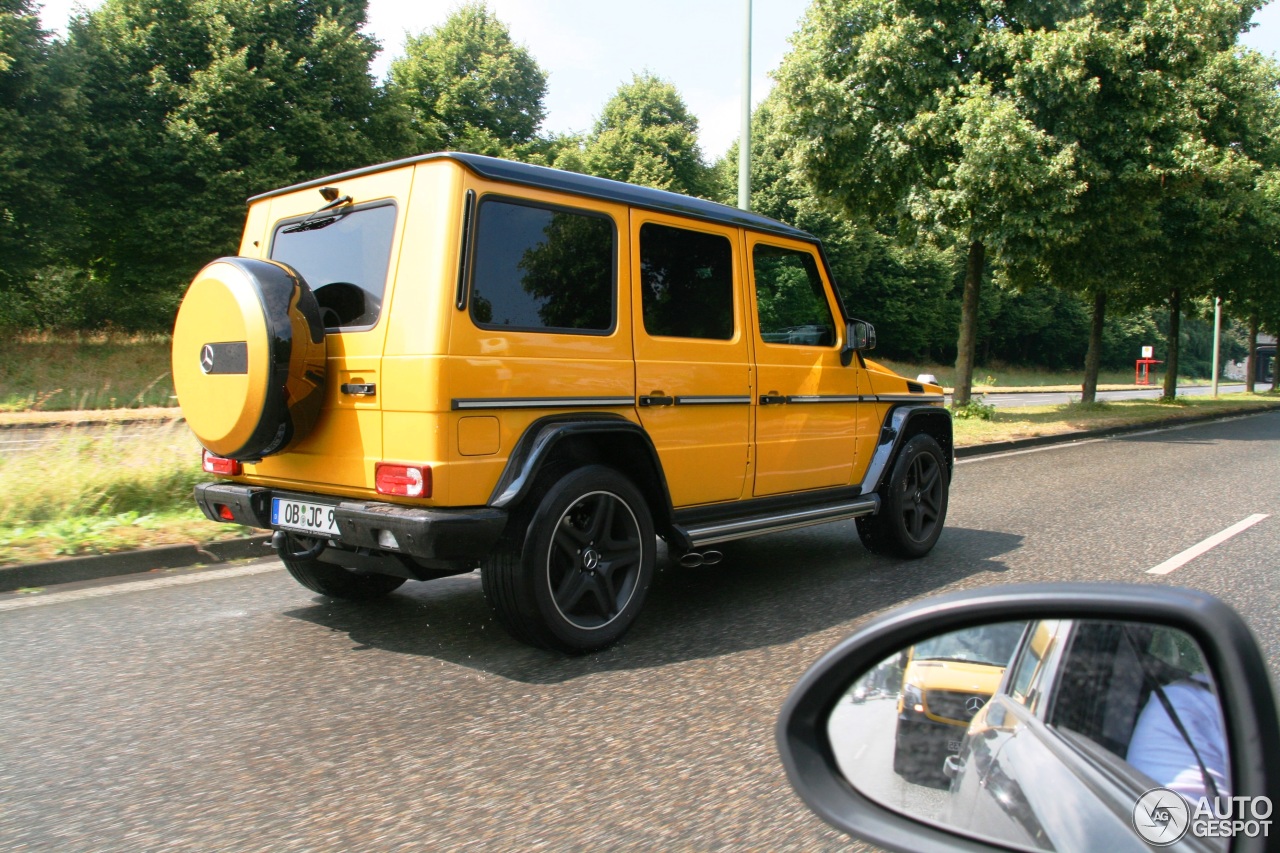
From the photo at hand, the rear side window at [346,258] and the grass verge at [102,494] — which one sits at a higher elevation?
the rear side window at [346,258]

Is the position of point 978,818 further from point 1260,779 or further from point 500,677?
point 500,677

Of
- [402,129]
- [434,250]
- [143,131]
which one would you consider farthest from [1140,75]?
[143,131]

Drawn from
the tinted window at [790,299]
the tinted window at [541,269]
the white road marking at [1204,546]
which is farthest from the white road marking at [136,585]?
the white road marking at [1204,546]

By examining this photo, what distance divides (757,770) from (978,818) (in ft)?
5.78

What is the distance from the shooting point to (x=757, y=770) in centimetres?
287

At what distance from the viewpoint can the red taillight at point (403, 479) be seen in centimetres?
351

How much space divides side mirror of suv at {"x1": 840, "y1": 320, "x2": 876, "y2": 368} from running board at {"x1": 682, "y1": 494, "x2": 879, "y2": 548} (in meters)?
0.89

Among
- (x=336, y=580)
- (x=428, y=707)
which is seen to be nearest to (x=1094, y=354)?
(x=336, y=580)

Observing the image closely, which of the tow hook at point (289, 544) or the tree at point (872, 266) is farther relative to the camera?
the tree at point (872, 266)

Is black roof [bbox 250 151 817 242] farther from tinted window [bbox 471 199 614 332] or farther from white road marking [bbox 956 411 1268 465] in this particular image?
white road marking [bbox 956 411 1268 465]

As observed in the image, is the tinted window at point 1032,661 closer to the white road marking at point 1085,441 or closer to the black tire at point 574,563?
the black tire at point 574,563

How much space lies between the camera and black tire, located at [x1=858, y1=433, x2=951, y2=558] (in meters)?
5.76

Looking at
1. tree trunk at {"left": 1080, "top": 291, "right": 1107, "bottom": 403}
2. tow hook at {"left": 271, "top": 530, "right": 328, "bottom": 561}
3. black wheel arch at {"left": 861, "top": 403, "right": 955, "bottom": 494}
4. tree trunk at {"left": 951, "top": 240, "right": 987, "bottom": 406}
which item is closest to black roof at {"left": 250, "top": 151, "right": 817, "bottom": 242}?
black wheel arch at {"left": 861, "top": 403, "right": 955, "bottom": 494}

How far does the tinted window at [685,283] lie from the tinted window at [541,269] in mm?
267
